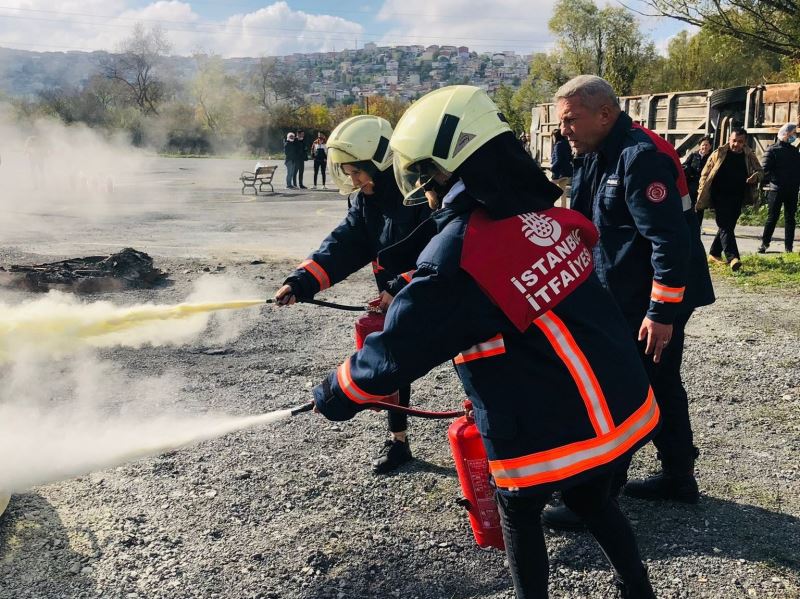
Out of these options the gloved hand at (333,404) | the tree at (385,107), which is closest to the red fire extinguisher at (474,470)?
the gloved hand at (333,404)

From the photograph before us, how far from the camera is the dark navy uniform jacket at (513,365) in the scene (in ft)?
6.81

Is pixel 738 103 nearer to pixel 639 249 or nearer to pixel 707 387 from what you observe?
pixel 707 387

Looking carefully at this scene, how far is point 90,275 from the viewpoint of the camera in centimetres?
838

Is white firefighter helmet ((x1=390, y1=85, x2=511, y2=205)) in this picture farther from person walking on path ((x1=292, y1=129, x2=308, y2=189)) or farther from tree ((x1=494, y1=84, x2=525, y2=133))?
tree ((x1=494, y1=84, x2=525, y2=133))

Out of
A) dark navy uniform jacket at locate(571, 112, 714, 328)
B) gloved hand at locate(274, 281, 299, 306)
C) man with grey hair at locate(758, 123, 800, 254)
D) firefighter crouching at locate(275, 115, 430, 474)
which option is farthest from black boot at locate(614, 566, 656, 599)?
man with grey hair at locate(758, 123, 800, 254)

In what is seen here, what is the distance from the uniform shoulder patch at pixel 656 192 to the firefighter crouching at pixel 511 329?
94 centimetres

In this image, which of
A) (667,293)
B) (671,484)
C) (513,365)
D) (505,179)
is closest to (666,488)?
(671,484)

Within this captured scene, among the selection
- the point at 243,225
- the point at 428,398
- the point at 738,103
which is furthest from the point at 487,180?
the point at 738,103

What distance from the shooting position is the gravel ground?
2.96m

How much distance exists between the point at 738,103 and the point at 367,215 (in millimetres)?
13347

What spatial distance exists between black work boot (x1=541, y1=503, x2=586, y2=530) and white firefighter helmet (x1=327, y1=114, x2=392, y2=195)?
6.58ft

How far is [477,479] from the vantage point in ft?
9.44

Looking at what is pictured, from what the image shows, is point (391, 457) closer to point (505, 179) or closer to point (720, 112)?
point (505, 179)

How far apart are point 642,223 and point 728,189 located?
7.41 metres
